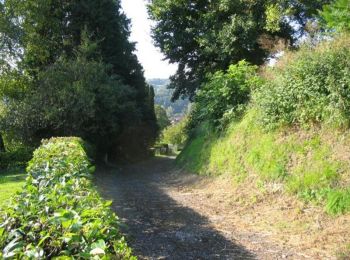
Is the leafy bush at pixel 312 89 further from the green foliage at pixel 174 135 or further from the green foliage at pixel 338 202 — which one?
the green foliage at pixel 174 135

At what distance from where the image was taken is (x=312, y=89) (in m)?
9.27

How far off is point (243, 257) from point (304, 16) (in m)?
15.2

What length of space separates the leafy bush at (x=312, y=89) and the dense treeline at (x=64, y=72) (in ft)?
36.1

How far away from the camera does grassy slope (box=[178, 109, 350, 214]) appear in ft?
24.8

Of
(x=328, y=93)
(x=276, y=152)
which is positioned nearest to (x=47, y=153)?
(x=276, y=152)

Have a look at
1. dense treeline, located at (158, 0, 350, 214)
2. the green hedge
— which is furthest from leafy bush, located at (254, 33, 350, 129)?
the green hedge

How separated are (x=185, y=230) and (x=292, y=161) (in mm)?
3158

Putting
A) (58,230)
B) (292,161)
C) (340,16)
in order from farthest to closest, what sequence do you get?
(340,16), (292,161), (58,230)

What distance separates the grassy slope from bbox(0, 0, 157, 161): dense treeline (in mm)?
9108

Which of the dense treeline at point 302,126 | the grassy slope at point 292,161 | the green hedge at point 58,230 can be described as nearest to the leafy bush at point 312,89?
the dense treeline at point 302,126

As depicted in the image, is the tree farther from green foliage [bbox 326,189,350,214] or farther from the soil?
green foliage [bbox 326,189,350,214]

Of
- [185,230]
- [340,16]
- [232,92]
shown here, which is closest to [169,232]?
[185,230]

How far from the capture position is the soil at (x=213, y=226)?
6.21 meters

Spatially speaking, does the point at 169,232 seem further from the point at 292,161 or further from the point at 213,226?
the point at 292,161
